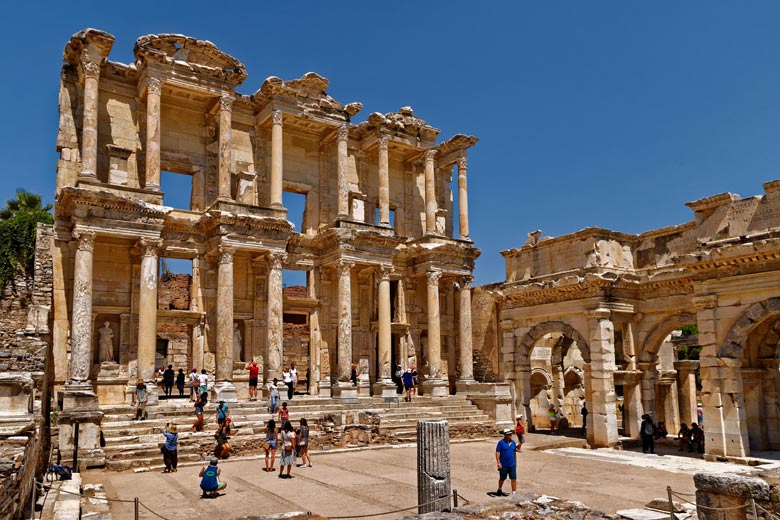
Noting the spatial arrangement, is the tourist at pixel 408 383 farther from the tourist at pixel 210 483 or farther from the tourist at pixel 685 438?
the tourist at pixel 210 483

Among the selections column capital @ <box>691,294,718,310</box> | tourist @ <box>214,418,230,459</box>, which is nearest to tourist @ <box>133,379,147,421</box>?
tourist @ <box>214,418,230,459</box>

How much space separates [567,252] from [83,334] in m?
14.9

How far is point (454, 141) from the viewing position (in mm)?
28531

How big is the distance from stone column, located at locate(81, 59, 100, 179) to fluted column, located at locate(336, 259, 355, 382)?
8.75 metres

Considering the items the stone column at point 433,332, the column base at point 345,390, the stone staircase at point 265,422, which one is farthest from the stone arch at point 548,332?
the column base at point 345,390

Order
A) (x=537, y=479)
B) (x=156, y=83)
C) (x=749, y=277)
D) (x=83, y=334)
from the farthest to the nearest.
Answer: (x=156, y=83), (x=83, y=334), (x=749, y=277), (x=537, y=479)

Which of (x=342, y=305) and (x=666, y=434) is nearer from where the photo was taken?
(x=666, y=434)

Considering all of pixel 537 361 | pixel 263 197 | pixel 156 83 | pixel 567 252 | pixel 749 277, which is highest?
pixel 156 83

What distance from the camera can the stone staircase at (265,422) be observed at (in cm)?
1611

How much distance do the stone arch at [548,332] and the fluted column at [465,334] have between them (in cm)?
333

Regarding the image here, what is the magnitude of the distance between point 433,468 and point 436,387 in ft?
48.1

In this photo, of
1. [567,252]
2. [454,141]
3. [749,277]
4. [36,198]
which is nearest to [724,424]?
[749,277]

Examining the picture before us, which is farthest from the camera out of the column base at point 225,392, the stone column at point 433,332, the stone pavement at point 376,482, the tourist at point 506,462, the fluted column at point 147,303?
the stone column at point 433,332

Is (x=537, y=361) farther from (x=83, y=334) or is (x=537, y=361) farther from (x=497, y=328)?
(x=83, y=334)
